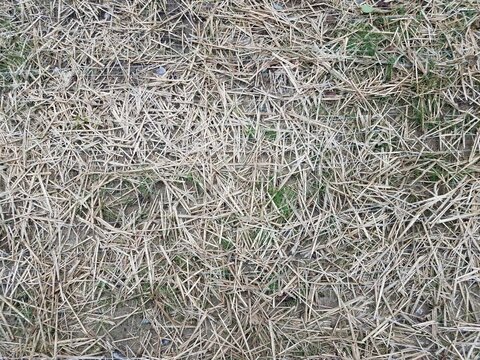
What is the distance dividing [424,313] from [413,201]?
0.39 m

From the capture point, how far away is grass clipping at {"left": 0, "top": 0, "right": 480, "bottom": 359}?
171 centimetres

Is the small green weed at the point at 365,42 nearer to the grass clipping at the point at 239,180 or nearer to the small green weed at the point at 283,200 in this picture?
the grass clipping at the point at 239,180

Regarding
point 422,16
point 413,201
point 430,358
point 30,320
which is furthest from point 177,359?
point 422,16

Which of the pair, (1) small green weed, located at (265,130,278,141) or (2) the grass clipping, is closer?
(2) the grass clipping

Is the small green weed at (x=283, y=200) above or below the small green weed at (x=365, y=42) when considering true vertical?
below

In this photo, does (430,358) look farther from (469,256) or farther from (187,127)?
(187,127)

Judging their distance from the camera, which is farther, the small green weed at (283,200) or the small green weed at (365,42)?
the small green weed at (365,42)

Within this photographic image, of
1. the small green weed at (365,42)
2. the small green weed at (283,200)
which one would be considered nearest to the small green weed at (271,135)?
the small green weed at (283,200)

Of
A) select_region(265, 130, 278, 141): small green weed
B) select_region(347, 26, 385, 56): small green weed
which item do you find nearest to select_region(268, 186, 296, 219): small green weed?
select_region(265, 130, 278, 141): small green weed

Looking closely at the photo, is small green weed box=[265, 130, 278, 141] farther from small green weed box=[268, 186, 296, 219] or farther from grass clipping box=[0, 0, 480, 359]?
small green weed box=[268, 186, 296, 219]

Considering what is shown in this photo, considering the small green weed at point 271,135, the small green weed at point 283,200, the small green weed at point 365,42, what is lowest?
the small green weed at point 283,200

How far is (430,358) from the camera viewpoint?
5.48 feet

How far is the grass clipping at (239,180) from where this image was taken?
1709 millimetres

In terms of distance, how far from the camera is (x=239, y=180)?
1787mm
